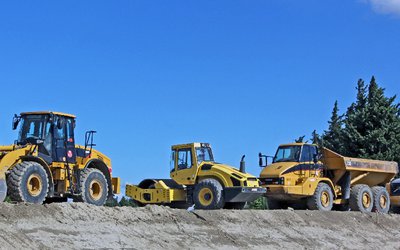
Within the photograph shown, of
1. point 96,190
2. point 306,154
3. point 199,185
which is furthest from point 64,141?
point 306,154

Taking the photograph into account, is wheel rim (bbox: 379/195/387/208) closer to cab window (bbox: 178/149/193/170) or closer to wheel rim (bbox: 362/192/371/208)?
wheel rim (bbox: 362/192/371/208)

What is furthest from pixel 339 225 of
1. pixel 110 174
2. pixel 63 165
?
pixel 63 165

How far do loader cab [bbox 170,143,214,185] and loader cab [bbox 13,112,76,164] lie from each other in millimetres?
5300

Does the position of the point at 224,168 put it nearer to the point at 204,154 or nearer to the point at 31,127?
the point at 204,154

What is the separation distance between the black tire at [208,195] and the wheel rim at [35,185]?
23.8 ft

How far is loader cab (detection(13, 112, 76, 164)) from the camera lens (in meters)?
20.2

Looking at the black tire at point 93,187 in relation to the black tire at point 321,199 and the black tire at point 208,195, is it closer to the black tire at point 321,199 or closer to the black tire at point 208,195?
the black tire at point 208,195

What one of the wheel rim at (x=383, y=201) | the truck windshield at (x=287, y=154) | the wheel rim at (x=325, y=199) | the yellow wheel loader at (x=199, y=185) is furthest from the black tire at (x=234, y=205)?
the wheel rim at (x=383, y=201)

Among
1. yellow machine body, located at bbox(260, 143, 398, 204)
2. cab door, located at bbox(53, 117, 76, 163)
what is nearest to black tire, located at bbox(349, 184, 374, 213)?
yellow machine body, located at bbox(260, 143, 398, 204)

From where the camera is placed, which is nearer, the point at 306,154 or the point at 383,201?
the point at 306,154

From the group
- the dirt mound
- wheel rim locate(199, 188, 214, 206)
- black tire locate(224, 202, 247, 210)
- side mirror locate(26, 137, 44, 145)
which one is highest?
side mirror locate(26, 137, 44, 145)

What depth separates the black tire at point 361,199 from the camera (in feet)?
98.0

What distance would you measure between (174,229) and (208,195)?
5.75 metres

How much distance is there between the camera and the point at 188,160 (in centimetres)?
2517
